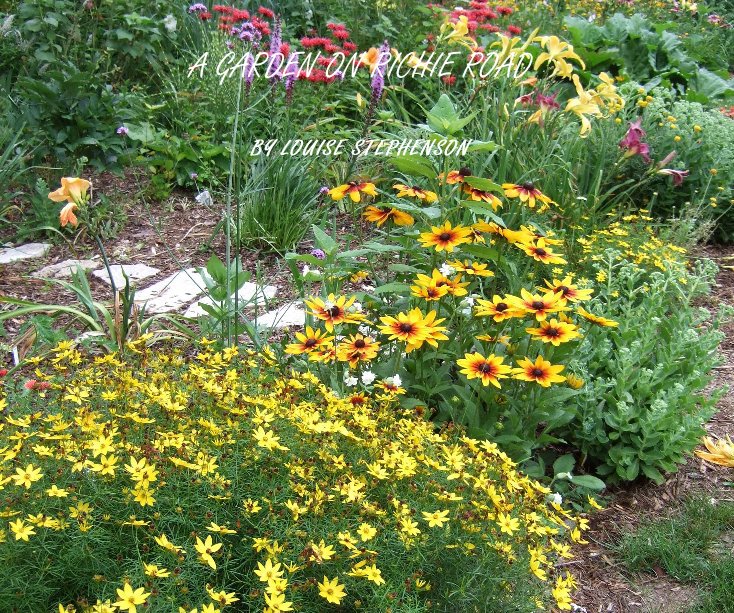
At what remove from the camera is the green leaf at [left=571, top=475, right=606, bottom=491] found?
112 inches

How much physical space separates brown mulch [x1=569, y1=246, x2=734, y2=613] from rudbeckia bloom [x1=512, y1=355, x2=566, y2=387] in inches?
28.1

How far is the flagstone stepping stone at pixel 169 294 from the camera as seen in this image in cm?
388

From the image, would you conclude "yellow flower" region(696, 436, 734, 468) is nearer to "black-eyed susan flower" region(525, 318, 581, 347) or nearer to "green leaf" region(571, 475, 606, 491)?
"green leaf" region(571, 475, 606, 491)

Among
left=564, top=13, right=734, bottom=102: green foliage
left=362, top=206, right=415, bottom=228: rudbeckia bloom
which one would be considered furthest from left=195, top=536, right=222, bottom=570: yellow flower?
left=564, top=13, right=734, bottom=102: green foliage

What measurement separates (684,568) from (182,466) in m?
1.75

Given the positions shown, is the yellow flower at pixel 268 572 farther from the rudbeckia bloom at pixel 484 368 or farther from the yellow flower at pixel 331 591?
the rudbeckia bloom at pixel 484 368

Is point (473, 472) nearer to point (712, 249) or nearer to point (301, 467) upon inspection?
point (301, 467)

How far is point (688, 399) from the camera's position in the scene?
3.03m

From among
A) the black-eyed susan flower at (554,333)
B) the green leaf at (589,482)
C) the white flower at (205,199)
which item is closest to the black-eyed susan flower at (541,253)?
the black-eyed susan flower at (554,333)

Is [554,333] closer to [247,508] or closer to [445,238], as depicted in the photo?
[445,238]

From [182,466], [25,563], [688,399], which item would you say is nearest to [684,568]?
[688,399]

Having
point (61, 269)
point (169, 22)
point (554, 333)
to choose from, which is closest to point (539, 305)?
point (554, 333)

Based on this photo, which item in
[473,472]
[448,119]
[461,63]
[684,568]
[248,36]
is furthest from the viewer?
[461,63]

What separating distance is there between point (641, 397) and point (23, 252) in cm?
322
